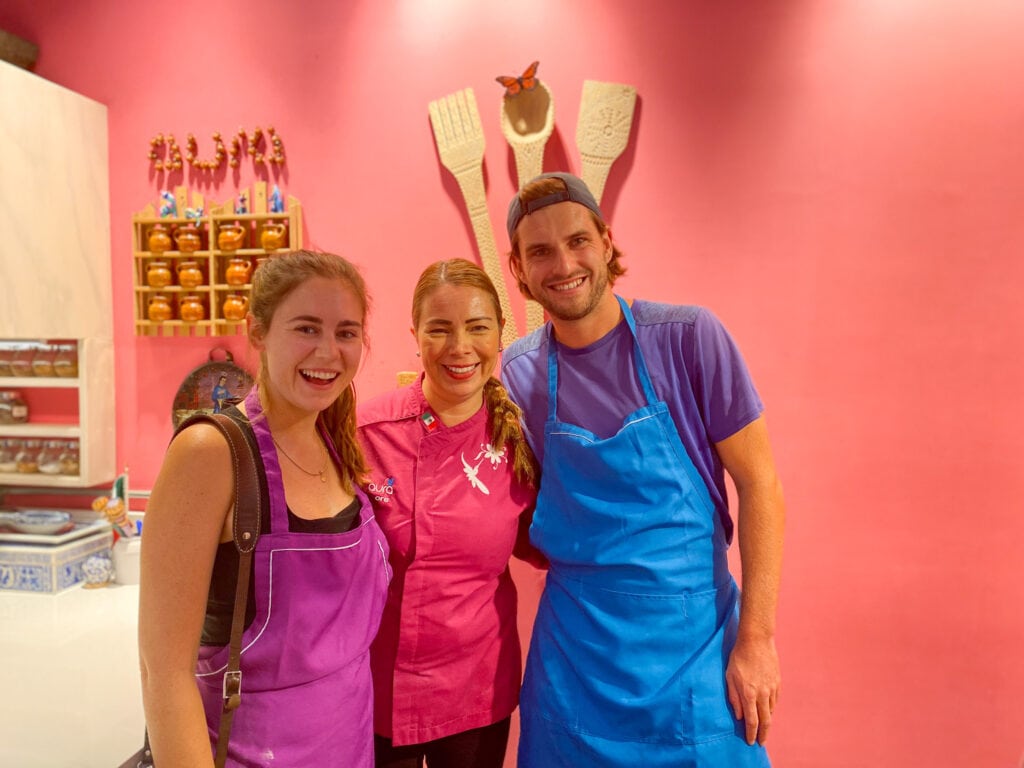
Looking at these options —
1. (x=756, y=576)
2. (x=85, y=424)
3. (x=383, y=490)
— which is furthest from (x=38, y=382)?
(x=756, y=576)

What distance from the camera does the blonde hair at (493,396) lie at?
59.0 inches

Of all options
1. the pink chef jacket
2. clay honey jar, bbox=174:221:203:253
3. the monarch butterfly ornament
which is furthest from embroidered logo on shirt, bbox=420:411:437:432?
clay honey jar, bbox=174:221:203:253

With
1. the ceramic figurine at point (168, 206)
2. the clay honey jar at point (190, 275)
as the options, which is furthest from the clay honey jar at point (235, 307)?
the ceramic figurine at point (168, 206)

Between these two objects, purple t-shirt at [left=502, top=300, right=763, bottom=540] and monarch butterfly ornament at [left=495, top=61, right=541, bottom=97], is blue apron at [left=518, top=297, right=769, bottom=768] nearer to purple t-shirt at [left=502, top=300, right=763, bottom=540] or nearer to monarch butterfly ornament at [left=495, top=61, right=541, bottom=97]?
purple t-shirt at [left=502, top=300, right=763, bottom=540]

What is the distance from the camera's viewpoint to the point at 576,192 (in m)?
1.52

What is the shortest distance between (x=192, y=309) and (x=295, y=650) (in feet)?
6.06

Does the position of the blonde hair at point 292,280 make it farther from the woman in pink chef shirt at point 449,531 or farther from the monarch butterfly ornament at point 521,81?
the monarch butterfly ornament at point 521,81

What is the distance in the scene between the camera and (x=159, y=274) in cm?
261

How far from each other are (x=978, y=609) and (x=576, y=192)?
192cm

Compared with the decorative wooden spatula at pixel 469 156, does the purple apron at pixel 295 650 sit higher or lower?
lower

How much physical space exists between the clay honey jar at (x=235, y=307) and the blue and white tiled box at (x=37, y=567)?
102cm

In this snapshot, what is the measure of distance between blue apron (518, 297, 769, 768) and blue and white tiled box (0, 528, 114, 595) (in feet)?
6.30

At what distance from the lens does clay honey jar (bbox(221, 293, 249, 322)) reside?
2.54 metres

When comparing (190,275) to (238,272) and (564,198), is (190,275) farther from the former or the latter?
(564,198)
